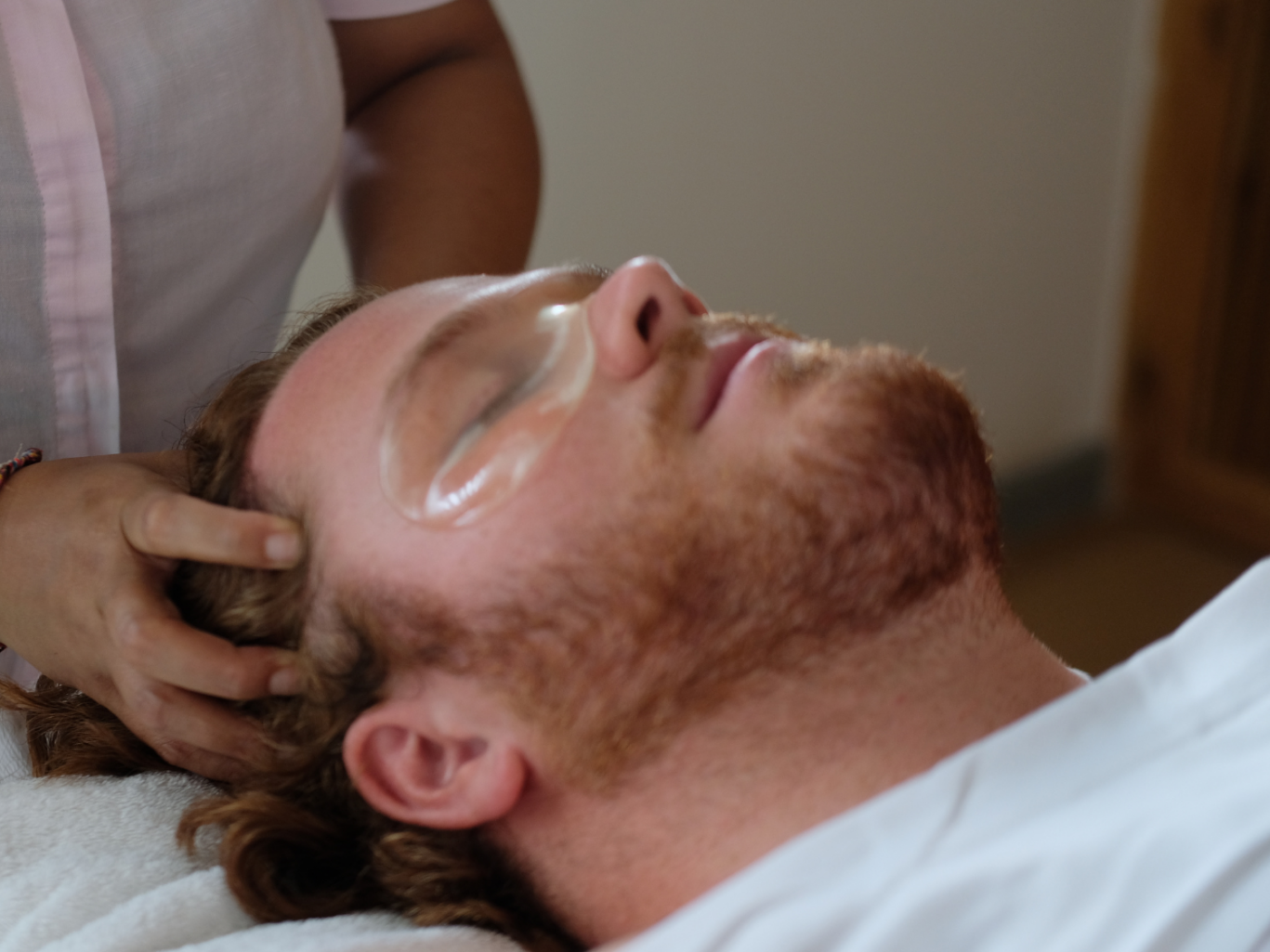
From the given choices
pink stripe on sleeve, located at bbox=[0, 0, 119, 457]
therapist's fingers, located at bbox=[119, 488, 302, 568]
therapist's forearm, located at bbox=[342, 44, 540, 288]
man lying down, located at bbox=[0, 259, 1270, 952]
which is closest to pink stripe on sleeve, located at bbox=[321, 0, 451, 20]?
therapist's forearm, located at bbox=[342, 44, 540, 288]

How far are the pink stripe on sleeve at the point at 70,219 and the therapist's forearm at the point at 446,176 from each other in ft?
0.88

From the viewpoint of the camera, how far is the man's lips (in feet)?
2.80

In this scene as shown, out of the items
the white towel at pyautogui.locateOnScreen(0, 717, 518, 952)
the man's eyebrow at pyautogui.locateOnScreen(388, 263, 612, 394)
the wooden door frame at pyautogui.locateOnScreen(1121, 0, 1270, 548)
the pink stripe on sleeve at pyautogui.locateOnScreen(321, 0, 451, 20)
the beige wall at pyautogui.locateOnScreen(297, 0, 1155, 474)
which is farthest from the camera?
the wooden door frame at pyautogui.locateOnScreen(1121, 0, 1270, 548)

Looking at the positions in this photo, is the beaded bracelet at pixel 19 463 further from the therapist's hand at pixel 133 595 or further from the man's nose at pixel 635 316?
the man's nose at pixel 635 316

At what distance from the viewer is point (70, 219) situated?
940mm

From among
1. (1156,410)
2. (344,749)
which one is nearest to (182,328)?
(344,749)

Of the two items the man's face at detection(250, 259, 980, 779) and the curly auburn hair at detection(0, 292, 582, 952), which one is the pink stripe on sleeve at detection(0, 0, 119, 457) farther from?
the man's face at detection(250, 259, 980, 779)

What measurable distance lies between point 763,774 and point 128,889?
1.35 feet

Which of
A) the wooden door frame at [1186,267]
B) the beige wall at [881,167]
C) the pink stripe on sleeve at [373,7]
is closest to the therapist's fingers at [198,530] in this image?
the pink stripe on sleeve at [373,7]

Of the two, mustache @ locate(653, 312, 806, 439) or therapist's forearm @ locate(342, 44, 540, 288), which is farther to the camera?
therapist's forearm @ locate(342, 44, 540, 288)

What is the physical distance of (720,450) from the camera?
0.82 m

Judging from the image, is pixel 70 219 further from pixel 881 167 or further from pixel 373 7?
pixel 881 167

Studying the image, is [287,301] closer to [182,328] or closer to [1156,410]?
[182,328]

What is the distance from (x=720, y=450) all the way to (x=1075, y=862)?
0.32m
